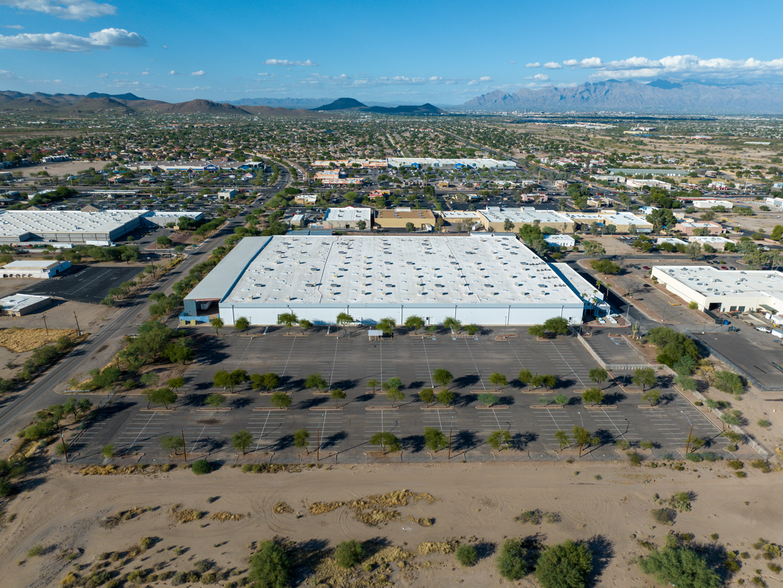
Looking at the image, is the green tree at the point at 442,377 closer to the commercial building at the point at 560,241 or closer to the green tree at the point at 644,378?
the green tree at the point at 644,378

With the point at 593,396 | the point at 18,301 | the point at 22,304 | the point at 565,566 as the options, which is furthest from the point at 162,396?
the point at 593,396

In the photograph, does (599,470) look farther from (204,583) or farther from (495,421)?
(204,583)

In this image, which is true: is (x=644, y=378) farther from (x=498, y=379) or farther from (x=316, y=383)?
(x=316, y=383)

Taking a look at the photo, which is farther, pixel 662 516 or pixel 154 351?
pixel 154 351

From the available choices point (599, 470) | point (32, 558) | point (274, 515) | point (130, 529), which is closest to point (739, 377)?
point (599, 470)

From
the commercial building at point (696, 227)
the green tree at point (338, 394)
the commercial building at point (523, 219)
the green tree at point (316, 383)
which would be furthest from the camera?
the commercial building at point (696, 227)

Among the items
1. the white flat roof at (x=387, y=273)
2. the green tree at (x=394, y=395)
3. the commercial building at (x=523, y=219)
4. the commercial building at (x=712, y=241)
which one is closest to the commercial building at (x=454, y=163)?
the commercial building at (x=523, y=219)

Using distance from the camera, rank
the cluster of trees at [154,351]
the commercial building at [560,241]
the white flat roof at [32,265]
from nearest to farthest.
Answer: the cluster of trees at [154,351] < the white flat roof at [32,265] < the commercial building at [560,241]
